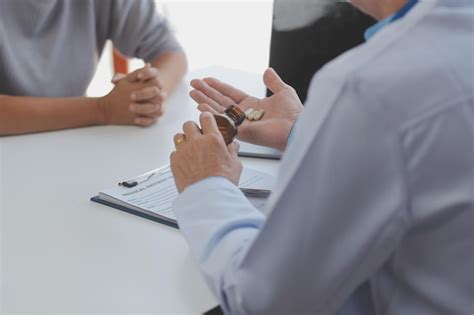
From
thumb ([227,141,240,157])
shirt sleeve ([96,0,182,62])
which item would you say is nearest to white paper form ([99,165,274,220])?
thumb ([227,141,240,157])

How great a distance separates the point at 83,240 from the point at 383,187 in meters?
0.49

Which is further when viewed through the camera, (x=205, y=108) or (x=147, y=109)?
(x=147, y=109)

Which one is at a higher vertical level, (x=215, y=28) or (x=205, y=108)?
(x=205, y=108)

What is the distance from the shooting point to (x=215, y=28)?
328 centimetres

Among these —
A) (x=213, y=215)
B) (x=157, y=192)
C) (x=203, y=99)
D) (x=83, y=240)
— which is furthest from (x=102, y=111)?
(x=213, y=215)

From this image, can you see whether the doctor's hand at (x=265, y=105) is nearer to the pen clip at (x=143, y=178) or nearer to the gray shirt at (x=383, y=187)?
the pen clip at (x=143, y=178)

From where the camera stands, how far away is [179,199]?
0.71 meters

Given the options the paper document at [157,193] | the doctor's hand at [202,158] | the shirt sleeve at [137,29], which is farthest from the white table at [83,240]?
the shirt sleeve at [137,29]

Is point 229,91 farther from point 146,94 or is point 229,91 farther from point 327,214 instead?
point 327,214

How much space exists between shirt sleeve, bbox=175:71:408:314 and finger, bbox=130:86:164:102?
2.57ft

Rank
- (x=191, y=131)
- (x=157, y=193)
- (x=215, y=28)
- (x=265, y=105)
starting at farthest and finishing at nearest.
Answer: (x=215, y=28) < (x=265, y=105) < (x=157, y=193) < (x=191, y=131)

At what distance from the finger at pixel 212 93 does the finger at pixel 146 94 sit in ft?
0.61

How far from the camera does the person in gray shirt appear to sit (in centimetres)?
125

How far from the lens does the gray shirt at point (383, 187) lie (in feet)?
1.59
